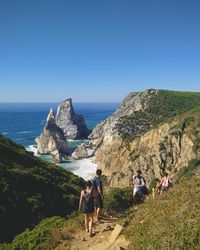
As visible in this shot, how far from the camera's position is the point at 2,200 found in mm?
28094

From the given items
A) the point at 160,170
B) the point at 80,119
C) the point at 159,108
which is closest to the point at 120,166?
the point at 160,170

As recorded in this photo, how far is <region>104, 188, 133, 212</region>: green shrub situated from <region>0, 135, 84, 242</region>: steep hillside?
8.62 m

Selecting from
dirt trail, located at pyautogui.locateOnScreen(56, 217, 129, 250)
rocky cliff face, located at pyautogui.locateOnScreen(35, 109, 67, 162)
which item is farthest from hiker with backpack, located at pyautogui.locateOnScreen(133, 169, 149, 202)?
rocky cliff face, located at pyautogui.locateOnScreen(35, 109, 67, 162)

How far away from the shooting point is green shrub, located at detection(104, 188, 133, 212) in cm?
1805

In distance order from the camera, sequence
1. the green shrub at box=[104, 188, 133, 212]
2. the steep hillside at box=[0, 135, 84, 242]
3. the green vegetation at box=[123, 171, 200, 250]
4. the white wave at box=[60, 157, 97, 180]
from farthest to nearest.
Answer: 1. the white wave at box=[60, 157, 97, 180]
2. the steep hillside at box=[0, 135, 84, 242]
3. the green shrub at box=[104, 188, 133, 212]
4. the green vegetation at box=[123, 171, 200, 250]

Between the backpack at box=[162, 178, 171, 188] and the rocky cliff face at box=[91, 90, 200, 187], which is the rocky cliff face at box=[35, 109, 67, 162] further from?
the backpack at box=[162, 178, 171, 188]

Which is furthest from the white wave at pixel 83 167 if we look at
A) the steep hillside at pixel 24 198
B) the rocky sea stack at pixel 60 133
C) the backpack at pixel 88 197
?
the backpack at pixel 88 197

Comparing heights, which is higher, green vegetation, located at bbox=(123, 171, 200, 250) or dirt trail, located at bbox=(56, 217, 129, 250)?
green vegetation, located at bbox=(123, 171, 200, 250)

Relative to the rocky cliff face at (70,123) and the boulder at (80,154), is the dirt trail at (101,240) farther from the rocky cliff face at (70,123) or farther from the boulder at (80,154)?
the rocky cliff face at (70,123)

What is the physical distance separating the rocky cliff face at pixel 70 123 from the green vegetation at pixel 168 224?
163250 mm

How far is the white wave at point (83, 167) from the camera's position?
326ft

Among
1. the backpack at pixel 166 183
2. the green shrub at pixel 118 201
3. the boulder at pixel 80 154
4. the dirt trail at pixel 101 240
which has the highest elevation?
the backpack at pixel 166 183

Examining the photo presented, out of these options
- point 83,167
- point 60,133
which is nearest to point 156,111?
point 83,167

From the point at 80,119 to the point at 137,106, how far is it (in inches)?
2103
